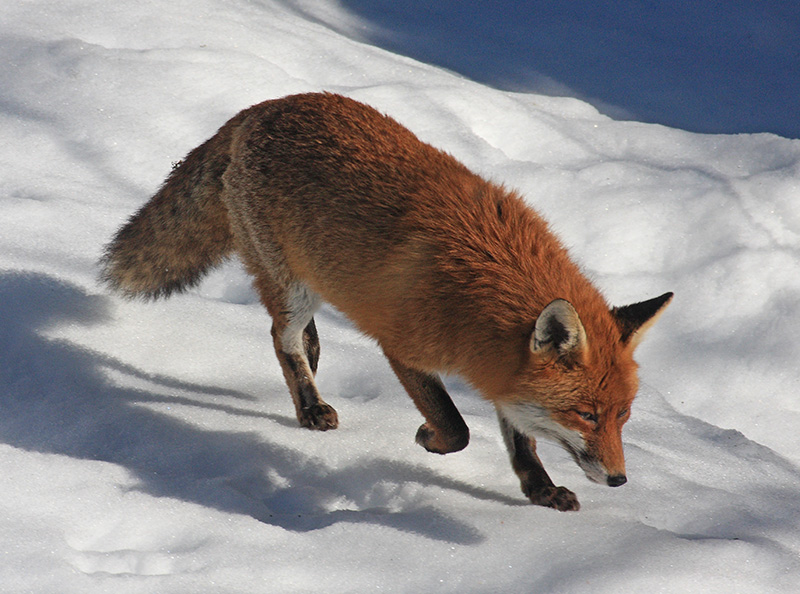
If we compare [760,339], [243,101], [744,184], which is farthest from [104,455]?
[744,184]

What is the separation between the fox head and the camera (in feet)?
8.98

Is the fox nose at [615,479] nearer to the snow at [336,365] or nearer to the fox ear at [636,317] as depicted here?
the snow at [336,365]

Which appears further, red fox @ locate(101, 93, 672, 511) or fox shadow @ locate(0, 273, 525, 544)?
fox shadow @ locate(0, 273, 525, 544)

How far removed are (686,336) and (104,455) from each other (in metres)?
3.20

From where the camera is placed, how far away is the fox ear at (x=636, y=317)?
9.53 feet

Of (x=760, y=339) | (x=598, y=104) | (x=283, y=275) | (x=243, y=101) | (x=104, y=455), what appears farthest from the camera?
(x=598, y=104)

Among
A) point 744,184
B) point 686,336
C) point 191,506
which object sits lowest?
point 191,506

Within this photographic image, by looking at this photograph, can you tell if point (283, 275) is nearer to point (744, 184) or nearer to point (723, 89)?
point (744, 184)

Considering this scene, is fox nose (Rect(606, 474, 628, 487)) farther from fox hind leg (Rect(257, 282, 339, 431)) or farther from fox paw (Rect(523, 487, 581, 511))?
fox hind leg (Rect(257, 282, 339, 431))

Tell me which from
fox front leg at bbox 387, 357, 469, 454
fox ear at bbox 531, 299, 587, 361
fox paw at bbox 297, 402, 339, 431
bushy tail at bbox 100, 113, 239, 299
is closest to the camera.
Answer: fox ear at bbox 531, 299, 587, 361

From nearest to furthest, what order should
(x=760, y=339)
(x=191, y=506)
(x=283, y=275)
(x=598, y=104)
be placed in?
(x=191, y=506) → (x=283, y=275) → (x=760, y=339) → (x=598, y=104)

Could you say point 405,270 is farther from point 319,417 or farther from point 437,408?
point 319,417

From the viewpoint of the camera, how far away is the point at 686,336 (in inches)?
184

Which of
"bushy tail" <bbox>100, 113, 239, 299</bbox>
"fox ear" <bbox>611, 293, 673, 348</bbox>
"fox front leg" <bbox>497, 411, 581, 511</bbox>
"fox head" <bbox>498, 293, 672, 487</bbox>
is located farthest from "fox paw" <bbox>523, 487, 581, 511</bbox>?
"bushy tail" <bbox>100, 113, 239, 299</bbox>
